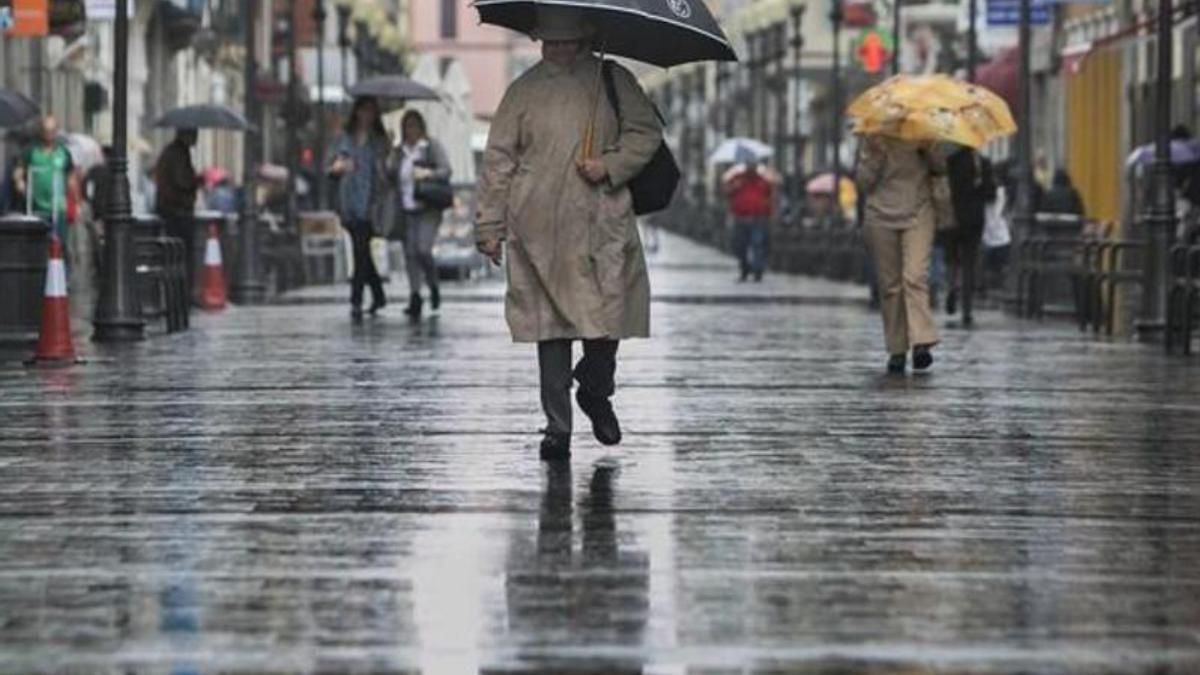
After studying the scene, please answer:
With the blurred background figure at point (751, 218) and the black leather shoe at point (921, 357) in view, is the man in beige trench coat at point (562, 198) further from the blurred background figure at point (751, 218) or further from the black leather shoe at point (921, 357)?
the blurred background figure at point (751, 218)

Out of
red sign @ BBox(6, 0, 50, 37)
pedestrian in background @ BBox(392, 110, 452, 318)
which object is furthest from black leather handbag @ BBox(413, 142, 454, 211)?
red sign @ BBox(6, 0, 50, 37)

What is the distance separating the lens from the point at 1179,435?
16.6 m

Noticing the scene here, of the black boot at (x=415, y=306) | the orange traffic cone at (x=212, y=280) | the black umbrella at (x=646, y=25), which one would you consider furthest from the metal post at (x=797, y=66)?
the black umbrella at (x=646, y=25)

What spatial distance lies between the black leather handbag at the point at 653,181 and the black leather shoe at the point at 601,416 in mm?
887

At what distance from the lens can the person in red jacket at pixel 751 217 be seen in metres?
51.1

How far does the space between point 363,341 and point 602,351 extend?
11.6 m

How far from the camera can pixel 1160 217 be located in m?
27.4

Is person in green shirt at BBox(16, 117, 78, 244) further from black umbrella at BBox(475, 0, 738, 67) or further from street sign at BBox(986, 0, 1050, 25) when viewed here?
black umbrella at BBox(475, 0, 738, 67)

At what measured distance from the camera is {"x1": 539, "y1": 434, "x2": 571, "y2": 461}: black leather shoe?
47.8 feet

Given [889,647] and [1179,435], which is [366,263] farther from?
[889,647]

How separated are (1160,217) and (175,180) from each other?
1057cm

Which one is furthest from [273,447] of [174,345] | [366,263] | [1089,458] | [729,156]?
[729,156]

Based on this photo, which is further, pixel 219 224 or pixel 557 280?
pixel 219 224

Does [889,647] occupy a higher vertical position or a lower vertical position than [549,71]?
lower
